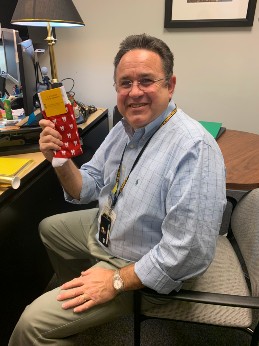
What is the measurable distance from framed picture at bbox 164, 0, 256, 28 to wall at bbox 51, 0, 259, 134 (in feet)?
0.18

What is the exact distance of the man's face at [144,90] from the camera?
0.95m

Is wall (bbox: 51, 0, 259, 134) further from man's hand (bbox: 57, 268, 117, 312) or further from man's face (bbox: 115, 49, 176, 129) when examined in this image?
man's hand (bbox: 57, 268, 117, 312)

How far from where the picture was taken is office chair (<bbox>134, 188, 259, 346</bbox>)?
2.76ft

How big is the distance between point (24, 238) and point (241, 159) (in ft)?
3.61

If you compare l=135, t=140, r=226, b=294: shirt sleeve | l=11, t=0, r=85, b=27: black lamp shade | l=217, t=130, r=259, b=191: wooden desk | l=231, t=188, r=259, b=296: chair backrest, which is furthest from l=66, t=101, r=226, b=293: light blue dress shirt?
l=11, t=0, r=85, b=27: black lamp shade

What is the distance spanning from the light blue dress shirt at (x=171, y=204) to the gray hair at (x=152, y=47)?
0.14m

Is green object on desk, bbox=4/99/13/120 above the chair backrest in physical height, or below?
above

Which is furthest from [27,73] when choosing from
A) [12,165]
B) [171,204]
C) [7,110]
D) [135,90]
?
[171,204]

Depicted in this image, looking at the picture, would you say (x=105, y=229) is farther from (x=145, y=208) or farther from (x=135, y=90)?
(x=135, y=90)

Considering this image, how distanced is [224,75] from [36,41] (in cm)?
154

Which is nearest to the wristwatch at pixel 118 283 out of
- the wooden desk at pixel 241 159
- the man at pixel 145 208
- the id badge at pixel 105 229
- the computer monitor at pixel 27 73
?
the man at pixel 145 208

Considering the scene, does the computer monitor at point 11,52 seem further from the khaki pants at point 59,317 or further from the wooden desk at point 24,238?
the khaki pants at point 59,317

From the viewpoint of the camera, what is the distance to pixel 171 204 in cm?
86

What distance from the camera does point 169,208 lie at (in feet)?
2.85
